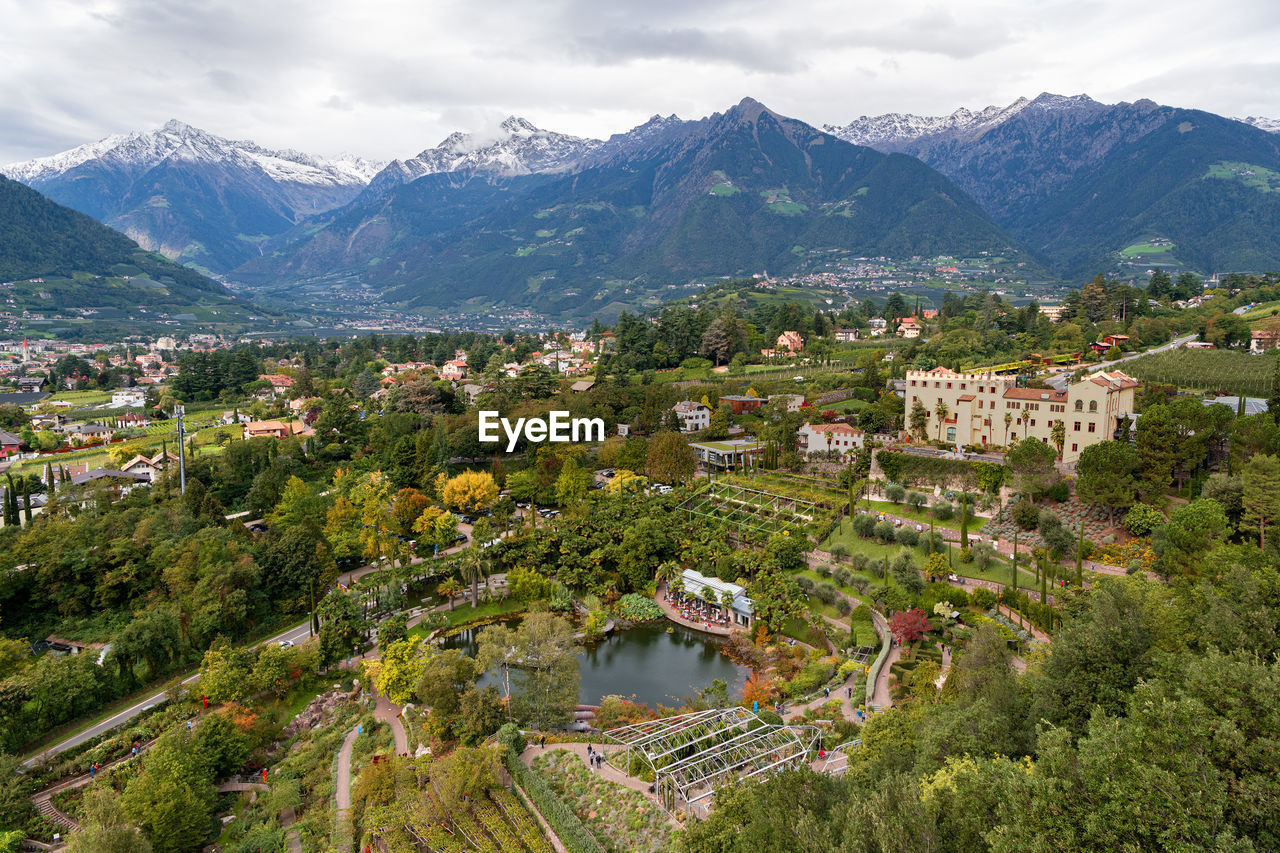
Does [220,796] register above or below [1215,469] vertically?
below

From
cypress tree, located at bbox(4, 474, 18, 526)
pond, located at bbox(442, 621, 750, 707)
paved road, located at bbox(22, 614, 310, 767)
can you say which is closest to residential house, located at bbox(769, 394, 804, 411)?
pond, located at bbox(442, 621, 750, 707)

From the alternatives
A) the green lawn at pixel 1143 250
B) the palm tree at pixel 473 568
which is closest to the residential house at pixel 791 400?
the palm tree at pixel 473 568

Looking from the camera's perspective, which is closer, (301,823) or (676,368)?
(301,823)

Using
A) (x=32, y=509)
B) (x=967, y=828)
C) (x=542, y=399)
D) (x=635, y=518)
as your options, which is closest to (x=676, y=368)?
(x=542, y=399)

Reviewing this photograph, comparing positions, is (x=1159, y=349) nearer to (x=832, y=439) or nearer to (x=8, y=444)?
(x=832, y=439)

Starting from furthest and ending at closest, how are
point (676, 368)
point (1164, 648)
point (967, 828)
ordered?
1. point (676, 368)
2. point (1164, 648)
3. point (967, 828)

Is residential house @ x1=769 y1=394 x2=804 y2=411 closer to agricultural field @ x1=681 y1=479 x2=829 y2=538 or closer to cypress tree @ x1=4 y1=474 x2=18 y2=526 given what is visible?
agricultural field @ x1=681 y1=479 x2=829 y2=538

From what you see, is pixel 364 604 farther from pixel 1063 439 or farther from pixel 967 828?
pixel 1063 439

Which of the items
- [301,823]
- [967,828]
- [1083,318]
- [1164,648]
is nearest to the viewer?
[967,828]
